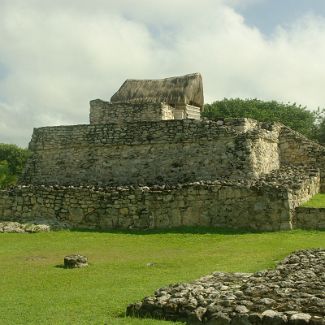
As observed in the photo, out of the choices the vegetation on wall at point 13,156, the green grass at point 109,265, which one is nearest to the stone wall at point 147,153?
the green grass at point 109,265

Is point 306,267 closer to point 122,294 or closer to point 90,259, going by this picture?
point 122,294

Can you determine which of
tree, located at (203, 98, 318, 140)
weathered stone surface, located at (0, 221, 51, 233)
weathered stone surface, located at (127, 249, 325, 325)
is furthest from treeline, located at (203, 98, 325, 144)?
weathered stone surface, located at (127, 249, 325, 325)

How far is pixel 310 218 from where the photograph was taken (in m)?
15.6

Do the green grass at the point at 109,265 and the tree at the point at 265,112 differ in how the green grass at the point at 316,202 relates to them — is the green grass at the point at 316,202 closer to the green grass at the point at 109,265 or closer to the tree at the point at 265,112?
the green grass at the point at 109,265

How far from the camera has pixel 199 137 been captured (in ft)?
65.5

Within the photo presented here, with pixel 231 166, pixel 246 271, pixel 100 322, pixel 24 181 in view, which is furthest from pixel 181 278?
pixel 24 181

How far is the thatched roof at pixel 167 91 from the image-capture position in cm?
2681

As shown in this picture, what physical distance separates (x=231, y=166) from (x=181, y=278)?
10235mm

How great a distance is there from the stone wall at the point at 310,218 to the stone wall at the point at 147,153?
11.4 ft

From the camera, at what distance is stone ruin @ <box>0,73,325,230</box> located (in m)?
16.4

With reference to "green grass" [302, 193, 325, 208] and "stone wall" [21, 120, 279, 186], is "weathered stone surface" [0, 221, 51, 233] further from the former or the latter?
"green grass" [302, 193, 325, 208]

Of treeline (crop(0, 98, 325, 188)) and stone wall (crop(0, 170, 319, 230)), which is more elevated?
treeline (crop(0, 98, 325, 188))

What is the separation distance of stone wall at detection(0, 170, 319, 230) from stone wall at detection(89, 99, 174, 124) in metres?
7.22

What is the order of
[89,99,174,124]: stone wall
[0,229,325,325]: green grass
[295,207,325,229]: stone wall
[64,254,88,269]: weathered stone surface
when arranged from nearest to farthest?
[0,229,325,325]: green grass → [64,254,88,269]: weathered stone surface → [295,207,325,229]: stone wall → [89,99,174,124]: stone wall
